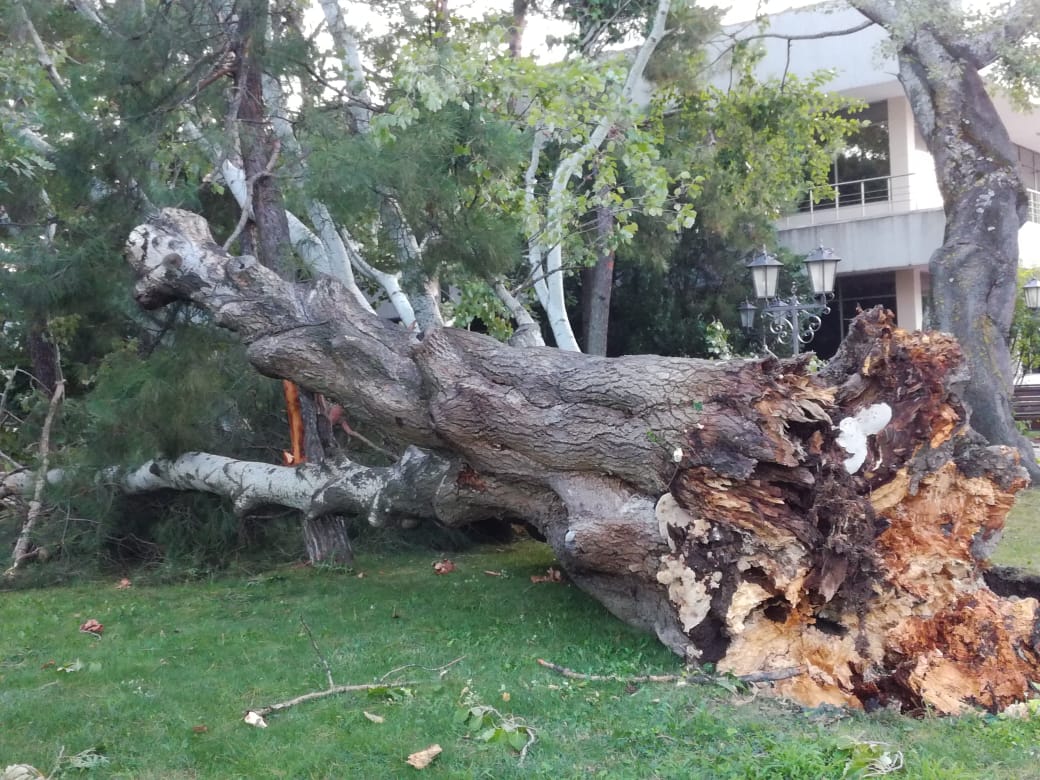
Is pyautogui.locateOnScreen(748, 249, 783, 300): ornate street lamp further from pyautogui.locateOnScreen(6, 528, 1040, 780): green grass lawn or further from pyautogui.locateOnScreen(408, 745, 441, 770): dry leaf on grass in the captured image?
pyautogui.locateOnScreen(408, 745, 441, 770): dry leaf on grass

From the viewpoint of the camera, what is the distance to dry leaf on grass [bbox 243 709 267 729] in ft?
14.9

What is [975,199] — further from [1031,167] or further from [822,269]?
[1031,167]

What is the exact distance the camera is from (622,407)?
5.63 m

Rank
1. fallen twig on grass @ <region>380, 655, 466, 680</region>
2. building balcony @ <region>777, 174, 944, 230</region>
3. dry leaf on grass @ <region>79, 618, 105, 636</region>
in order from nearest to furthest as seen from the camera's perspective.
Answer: fallen twig on grass @ <region>380, 655, 466, 680</region>
dry leaf on grass @ <region>79, 618, 105, 636</region>
building balcony @ <region>777, 174, 944, 230</region>

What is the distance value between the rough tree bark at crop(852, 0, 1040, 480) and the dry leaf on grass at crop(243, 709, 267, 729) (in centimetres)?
877

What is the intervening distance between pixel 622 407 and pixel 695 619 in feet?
4.01

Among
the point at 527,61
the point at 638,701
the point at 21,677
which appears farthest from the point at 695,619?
the point at 527,61

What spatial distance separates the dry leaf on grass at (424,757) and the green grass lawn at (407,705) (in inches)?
1.7

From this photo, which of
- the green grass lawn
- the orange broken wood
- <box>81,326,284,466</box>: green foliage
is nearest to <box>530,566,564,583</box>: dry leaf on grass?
the green grass lawn

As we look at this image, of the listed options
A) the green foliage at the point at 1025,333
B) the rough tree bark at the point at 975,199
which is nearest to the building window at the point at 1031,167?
the green foliage at the point at 1025,333

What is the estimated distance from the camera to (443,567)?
8445mm

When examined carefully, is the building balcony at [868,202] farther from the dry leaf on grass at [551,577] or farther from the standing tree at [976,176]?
the dry leaf on grass at [551,577]

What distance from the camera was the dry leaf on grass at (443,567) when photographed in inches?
330

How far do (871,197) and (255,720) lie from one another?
20.5 meters
